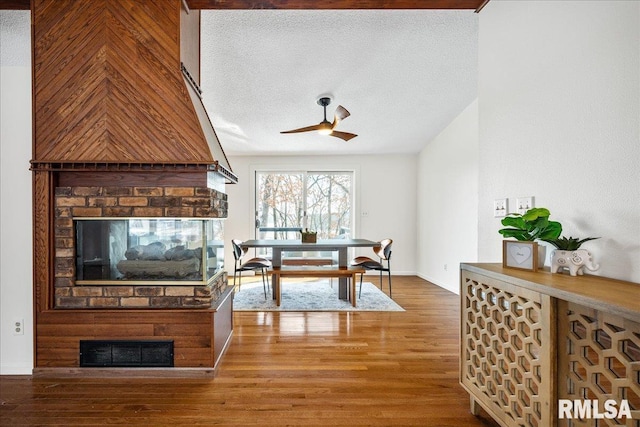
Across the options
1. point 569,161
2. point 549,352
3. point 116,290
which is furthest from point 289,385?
point 569,161

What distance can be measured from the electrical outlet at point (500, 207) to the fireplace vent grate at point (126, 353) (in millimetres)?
2430

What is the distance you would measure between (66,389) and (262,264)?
2.50m

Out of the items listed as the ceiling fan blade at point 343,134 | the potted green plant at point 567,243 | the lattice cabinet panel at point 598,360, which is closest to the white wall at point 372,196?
the ceiling fan blade at point 343,134

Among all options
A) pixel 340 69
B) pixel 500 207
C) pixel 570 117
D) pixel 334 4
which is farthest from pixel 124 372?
pixel 340 69

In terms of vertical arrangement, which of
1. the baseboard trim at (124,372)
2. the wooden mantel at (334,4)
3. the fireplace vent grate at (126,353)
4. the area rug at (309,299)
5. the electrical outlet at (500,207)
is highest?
the wooden mantel at (334,4)

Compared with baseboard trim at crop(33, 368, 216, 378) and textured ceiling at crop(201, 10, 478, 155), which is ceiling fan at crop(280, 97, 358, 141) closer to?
textured ceiling at crop(201, 10, 478, 155)

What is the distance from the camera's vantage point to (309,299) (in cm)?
420

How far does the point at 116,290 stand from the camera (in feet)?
7.23

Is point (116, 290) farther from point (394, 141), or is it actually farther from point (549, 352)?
point (394, 141)

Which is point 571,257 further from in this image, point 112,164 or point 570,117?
point 112,164

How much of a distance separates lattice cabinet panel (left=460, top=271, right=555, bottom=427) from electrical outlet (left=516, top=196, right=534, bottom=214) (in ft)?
1.86

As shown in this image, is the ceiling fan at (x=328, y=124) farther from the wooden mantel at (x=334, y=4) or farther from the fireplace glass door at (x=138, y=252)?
the fireplace glass door at (x=138, y=252)

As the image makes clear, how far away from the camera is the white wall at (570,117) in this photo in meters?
1.40

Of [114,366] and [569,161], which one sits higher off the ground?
[569,161]
